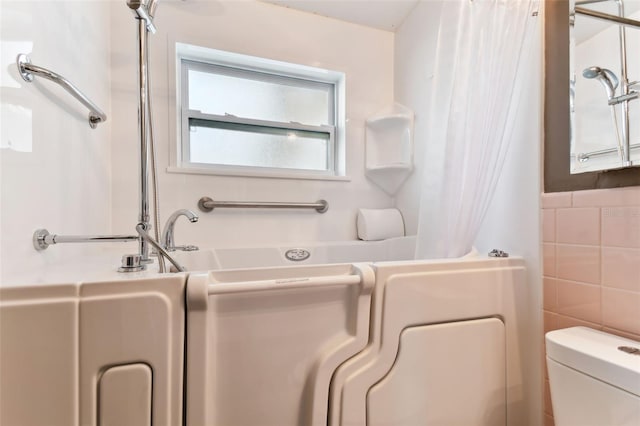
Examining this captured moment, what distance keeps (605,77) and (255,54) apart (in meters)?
1.62

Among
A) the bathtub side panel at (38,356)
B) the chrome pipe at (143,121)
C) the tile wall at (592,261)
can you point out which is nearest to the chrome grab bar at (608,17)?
the tile wall at (592,261)

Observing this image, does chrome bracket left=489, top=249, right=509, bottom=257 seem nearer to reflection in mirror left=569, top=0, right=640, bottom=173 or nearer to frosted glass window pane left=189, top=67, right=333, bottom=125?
reflection in mirror left=569, top=0, right=640, bottom=173

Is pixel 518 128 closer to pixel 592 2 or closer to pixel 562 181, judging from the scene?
pixel 562 181

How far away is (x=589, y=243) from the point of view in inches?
33.8

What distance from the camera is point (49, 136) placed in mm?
939

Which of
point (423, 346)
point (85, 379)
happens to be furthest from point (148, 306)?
point (423, 346)

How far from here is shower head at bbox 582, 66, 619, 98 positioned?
0.86 metres

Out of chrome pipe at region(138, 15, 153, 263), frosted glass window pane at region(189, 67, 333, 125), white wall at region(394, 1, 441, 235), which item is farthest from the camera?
frosted glass window pane at region(189, 67, 333, 125)

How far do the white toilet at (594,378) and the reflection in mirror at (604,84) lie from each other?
0.48 meters

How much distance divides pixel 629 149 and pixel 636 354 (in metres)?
0.53

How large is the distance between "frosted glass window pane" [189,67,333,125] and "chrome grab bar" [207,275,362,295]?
4.57 ft

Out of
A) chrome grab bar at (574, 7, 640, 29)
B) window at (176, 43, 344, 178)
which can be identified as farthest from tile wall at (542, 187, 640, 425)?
window at (176, 43, 344, 178)

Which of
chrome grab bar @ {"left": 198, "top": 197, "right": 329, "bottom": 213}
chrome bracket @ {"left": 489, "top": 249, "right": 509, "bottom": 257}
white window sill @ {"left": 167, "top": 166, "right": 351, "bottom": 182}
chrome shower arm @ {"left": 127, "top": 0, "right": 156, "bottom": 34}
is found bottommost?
chrome bracket @ {"left": 489, "top": 249, "right": 509, "bottom": 257}

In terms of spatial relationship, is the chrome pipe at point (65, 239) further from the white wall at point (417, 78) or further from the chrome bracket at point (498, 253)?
the white wall at point (417, 78)
